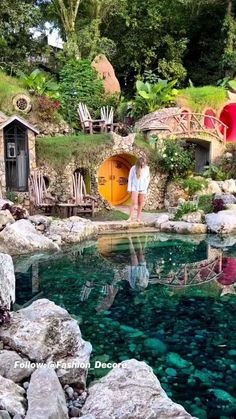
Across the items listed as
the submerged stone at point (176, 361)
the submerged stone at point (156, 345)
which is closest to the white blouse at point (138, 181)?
the submerged stone at point (156, 345)

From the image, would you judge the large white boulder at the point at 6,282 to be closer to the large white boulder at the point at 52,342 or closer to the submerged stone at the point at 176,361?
the large white boulder at the point at 52,342

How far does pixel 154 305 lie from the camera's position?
7.73m

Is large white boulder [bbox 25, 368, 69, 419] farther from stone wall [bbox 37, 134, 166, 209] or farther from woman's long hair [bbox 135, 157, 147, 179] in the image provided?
stone wall [bbox 37, 134, 166, 209]

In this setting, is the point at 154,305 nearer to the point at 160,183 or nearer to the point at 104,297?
the point at 104,297

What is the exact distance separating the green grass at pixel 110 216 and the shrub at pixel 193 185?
261 cm

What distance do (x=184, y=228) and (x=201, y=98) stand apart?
8890 millimetres

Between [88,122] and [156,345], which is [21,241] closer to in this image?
[156,345]

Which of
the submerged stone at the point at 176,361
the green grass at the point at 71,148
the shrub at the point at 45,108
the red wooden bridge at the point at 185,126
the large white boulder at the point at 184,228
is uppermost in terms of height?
the shrub at the point at 45,108

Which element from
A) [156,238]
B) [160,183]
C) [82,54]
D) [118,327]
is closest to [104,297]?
[118,327]

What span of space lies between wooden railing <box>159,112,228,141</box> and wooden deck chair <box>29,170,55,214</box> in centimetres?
577

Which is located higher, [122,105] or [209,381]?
[122,105]

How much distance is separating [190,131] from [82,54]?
25.1 ft

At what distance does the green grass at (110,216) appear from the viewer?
49.5 ft

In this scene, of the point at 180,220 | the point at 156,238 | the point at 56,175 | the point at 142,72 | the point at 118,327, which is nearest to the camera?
the point at 118,327
